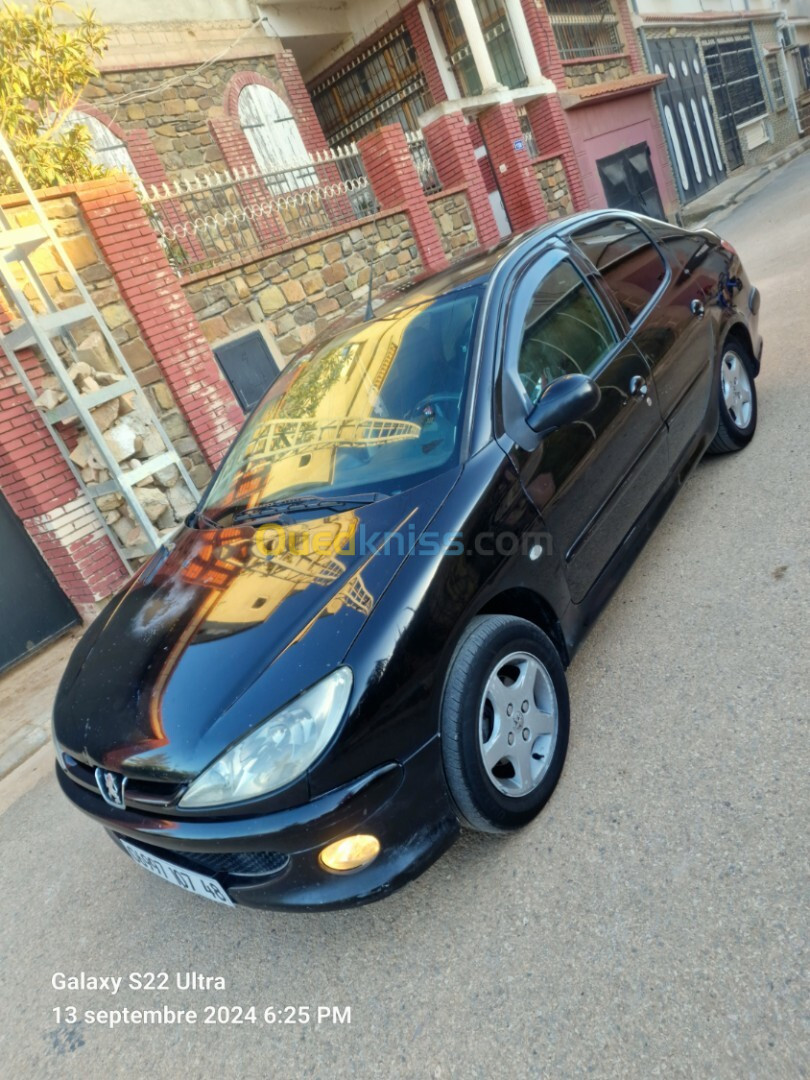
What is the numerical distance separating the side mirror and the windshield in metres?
0.27

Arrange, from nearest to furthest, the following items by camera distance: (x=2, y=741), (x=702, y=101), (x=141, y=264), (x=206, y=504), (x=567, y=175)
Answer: (x=206, y=504) → (x=2, y=741) → (x=141, y=264) → (x=567, y=175) → (x=702, y=101)

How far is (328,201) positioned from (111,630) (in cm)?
748

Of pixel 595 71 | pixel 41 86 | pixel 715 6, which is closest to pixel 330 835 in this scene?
pixel 41 86

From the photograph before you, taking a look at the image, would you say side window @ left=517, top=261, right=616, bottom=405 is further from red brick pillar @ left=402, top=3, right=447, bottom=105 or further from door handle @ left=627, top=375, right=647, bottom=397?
red brick pillar @ left=402, top=3, right=447, bottom=105

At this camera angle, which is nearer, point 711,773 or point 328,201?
point 711,773

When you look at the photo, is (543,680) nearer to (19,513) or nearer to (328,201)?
(19,513)

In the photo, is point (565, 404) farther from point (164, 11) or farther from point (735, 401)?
point (164, 11)

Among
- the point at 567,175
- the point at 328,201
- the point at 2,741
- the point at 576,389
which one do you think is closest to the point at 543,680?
the point at 576,389

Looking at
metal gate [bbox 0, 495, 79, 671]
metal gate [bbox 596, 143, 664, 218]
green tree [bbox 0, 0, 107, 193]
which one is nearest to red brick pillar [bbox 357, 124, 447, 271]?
green tree [bbox 0, 0, 107, 193]

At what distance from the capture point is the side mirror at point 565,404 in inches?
93.8

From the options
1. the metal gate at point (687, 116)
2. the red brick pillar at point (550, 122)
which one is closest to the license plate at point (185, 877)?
the red brick pillar at point (550, 122)

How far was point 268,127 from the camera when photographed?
1187 centimetres

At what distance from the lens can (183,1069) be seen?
1965mm

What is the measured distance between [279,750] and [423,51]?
15.9 m
